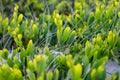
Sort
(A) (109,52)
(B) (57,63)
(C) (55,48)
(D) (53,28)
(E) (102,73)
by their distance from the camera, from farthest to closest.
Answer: (D) (53,28) → (C) (55,48) → (A) (109,52) → (B) (57,63) → (E) (102,73)

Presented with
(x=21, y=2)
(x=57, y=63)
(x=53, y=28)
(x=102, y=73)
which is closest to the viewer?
(x=102, y=73)

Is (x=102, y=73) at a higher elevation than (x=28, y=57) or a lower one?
lower

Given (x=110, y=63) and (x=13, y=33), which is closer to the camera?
(x=110, y=63)

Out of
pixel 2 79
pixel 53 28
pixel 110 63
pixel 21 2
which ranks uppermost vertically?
pixel 21 2

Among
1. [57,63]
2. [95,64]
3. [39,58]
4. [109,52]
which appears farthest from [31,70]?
[109,52]

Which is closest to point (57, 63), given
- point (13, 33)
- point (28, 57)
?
point (28, 57)

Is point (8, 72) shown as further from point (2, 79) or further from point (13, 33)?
point (13, 33)

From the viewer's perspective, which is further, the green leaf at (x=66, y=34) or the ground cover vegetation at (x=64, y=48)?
the green leaf at (x=66, y=34)

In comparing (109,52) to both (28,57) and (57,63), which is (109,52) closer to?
(57,63)

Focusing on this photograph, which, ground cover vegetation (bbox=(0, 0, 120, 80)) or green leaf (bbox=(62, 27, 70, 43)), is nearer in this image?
ground cover vegetation (bbox=(0, 0, 120, 80))
